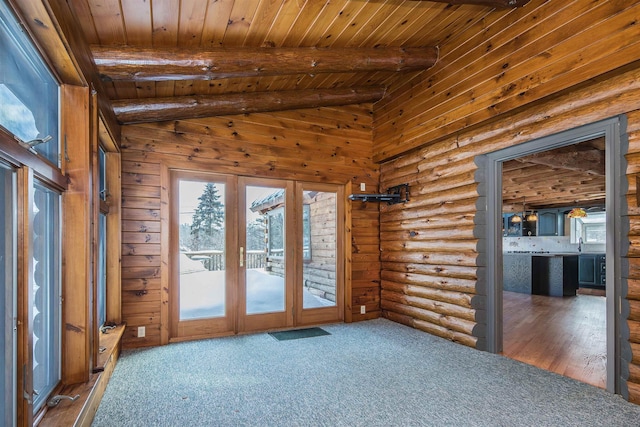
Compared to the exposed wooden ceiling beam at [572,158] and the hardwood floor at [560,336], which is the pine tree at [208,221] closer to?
the hardwood floor at [560,336]

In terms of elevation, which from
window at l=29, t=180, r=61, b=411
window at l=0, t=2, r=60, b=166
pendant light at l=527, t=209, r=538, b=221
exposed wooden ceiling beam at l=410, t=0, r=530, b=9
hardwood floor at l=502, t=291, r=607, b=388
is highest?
exposed wooden ceiling beam at l=410, t=0, r=530, b=9

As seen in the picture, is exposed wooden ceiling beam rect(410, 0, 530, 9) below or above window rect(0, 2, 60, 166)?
above

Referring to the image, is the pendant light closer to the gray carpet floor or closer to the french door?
the french door

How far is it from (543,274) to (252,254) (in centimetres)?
666

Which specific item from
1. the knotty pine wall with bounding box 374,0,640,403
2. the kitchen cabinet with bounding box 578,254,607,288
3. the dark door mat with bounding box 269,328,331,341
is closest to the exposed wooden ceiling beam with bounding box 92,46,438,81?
the knotty pine wall with bounding box 374,0,640,403

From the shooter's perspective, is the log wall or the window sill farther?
the log wall

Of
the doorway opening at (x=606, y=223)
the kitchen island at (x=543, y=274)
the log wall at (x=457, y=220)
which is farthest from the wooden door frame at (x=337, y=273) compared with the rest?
the kitchen island at (x=543, y=274)

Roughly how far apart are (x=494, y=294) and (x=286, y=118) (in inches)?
132

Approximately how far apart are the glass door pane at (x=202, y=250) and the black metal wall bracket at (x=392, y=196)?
1889mm

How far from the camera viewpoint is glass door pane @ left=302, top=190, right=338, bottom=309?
4852mm

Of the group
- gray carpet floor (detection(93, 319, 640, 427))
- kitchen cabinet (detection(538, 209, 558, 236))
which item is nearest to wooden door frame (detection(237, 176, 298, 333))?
gray carpet floor (detection(93, 319, 640, 427))

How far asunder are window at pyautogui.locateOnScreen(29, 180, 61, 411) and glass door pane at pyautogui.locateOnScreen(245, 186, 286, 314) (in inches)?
95.8

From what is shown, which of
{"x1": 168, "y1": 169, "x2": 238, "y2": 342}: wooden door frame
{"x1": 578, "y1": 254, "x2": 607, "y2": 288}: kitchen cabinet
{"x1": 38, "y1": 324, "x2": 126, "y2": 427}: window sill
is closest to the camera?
{"x1": 38, "y1": 324, "x2": 126, "y2": 427}: window sill

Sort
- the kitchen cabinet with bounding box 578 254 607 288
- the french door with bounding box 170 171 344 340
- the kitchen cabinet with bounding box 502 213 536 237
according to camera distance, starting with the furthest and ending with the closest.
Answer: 1. the kitchen cabinet with bounding box 502 213 536 237
2. the kitchen cabinet with bounding box 578 254 607 288
3. the french door with bounding box 170 171 344 340
